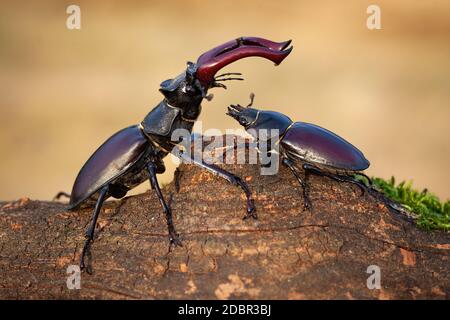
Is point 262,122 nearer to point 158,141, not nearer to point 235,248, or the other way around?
point 158,141

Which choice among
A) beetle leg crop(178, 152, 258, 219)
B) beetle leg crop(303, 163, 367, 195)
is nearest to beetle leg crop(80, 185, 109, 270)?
beetle leg crop(178, 152, 258, 219)

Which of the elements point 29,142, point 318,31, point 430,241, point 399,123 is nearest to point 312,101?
point 399,123

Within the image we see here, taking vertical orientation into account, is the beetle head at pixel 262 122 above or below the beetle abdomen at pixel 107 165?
above

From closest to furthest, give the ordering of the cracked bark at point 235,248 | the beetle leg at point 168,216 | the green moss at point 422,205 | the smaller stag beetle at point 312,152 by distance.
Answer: the cracked bark at point 235,248 → the beetle leg at point 168,216 → the green moss at point 422,205 → the smaller stag beetle at point 312,152

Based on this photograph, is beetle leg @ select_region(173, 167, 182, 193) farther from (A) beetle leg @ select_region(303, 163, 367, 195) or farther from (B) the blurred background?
(B) the blurred background

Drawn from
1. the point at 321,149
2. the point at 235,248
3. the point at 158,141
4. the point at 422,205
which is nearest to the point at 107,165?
the point at 158,141

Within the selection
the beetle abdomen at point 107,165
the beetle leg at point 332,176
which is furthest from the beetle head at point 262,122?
the beetle abdomen at point 107,165

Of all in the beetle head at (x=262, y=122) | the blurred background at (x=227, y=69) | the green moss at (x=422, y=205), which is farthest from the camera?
the blurred background at (x=227, y=69)

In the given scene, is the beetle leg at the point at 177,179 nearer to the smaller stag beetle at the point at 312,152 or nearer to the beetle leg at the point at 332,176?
the smaller stag beetle at the point at 312,152
